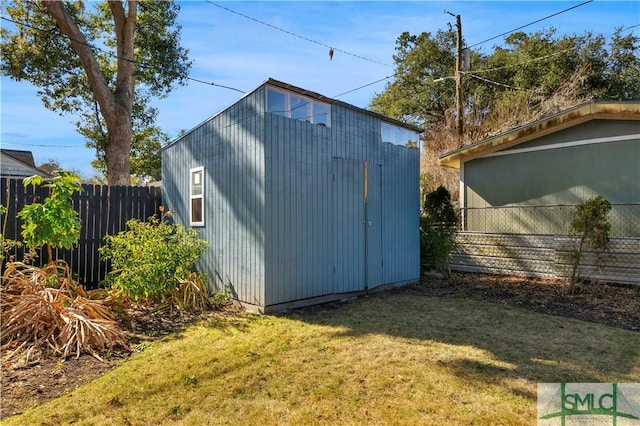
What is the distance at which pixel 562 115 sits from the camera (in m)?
7.73

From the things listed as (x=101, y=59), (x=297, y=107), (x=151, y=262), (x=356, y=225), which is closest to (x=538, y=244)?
(x=356, y=225)

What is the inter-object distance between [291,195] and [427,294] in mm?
3071

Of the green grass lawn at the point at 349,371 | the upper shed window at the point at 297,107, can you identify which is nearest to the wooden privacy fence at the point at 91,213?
the green grass lawn at the point at 349,371

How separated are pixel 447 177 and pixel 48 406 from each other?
57.4ft

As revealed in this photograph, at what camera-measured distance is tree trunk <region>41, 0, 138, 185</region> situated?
1007 cm

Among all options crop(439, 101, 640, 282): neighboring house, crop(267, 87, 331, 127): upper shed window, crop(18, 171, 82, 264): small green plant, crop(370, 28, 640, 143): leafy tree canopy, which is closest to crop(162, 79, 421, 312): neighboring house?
crop(267, 87, 331, 127): upper shed window

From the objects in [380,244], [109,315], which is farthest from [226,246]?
[380,244]

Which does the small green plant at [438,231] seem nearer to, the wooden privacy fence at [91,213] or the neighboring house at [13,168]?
the wooden privacy fence at [91,213]

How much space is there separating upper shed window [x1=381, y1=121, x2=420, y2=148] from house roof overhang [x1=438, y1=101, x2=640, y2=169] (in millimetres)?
2531

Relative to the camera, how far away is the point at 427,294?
21.1 ft

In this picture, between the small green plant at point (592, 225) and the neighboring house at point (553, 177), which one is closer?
the small green plant at point (592, 225)

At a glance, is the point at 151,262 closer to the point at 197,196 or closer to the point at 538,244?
the point at 197,196

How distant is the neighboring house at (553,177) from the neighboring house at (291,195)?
3.38 metres

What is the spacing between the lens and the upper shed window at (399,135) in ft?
22.1
